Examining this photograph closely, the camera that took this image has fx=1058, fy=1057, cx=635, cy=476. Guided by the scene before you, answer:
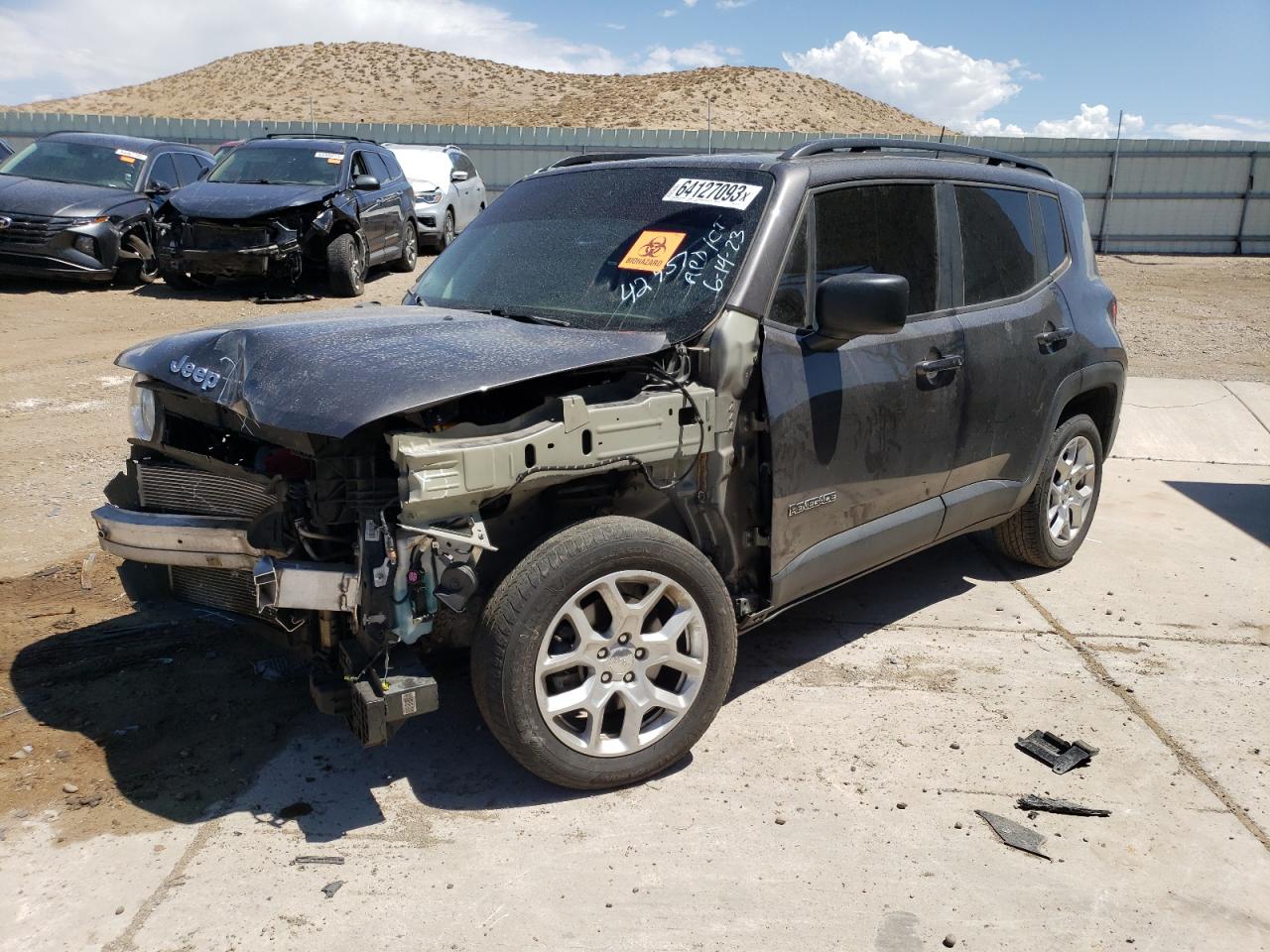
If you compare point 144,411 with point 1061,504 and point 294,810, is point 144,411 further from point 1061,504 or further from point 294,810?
point 1061,504

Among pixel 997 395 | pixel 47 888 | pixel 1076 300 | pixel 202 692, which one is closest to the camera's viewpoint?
pixel 47 888

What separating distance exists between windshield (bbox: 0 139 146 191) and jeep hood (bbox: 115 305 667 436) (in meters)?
10.1

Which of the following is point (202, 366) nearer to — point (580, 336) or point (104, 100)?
point (580, 336)

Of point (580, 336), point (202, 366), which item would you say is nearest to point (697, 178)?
point (580, 336)

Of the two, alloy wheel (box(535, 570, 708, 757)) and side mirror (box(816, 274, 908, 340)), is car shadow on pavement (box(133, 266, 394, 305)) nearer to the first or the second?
side mirror (box(816, 274, 908, 340))

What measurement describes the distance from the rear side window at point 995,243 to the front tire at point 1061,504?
0.84 meters

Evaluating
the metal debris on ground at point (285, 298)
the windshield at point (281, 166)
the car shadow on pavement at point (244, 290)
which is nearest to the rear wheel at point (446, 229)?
the car shadow on pavement at point (244, 290)

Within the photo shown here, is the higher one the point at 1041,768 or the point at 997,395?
the point at 997,395

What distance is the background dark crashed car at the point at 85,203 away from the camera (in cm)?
1116

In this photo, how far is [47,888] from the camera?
2820 mm

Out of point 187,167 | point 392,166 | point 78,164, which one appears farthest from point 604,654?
point 187,167

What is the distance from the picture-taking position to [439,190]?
15680 millimetres

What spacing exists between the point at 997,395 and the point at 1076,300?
38.5 inches

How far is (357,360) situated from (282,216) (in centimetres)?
876
